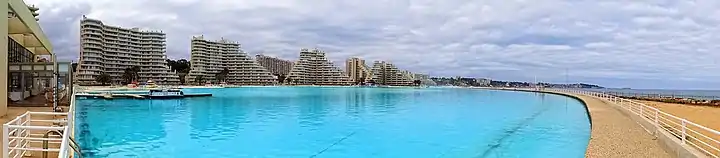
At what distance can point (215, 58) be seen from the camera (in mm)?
101188

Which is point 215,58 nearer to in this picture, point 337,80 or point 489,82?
point 337,80

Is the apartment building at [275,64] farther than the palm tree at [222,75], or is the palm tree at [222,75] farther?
the apartment building at [275,64]

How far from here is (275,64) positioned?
481 ft

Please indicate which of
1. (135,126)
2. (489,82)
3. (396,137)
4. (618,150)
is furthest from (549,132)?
(489,82)

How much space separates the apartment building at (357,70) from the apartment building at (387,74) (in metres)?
2.23

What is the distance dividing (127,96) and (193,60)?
62.3 m

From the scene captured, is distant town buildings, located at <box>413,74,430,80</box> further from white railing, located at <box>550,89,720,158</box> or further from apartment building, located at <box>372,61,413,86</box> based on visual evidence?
white railing, located at <box>550,89,720,158</box>

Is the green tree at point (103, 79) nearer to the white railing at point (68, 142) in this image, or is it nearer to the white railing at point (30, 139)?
the white railing at point (30, 139)

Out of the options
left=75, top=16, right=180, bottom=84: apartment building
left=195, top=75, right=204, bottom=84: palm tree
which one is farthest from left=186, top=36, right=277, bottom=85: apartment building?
left=75, top=16, right=180, bottom=84: apartment building

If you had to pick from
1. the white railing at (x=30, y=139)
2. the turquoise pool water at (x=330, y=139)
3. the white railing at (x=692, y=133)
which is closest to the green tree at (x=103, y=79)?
the turquoise pool water at (x=330, y=139)

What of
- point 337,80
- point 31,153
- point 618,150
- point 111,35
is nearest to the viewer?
point 31,153

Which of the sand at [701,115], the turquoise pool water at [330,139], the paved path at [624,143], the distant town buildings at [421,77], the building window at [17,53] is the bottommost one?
the turquoise pool water at [330,139]

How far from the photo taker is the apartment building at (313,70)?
115 m

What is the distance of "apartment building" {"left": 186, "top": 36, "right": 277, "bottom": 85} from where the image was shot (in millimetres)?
98188
